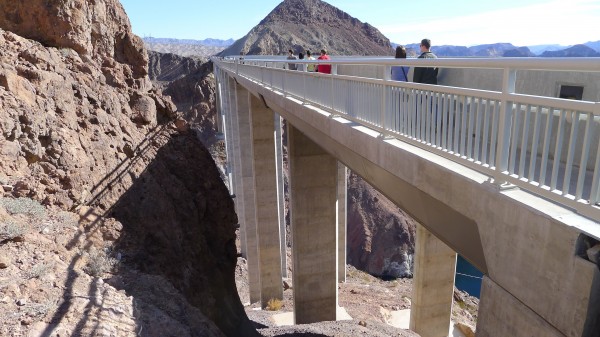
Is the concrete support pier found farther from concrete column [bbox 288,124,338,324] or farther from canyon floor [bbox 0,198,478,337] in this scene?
canyon floor [bbox 0,198,478,337]

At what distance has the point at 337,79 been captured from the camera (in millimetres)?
6152

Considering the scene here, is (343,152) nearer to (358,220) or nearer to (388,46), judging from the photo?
(358,220)

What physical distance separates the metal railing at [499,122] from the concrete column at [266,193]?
11.8 m

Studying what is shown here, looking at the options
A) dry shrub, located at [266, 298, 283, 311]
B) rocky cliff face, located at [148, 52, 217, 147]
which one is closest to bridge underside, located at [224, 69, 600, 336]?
dry shrub, located at [266, 298, 283, 311]

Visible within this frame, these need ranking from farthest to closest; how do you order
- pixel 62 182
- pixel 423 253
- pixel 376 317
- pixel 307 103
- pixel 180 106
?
pixel 180 106
pixel 376 317
pixel 423 253
pixel 307 103
pixel 62 182

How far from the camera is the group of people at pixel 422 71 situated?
522 centimetres

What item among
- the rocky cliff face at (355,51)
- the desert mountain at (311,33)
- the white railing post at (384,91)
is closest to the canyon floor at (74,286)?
the white railing post at (384,91)

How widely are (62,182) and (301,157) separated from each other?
23.8 feet

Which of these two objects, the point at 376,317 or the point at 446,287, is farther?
the point at 376,317

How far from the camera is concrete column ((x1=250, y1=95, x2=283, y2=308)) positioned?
1872 centimetres

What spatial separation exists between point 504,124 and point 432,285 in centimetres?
1080

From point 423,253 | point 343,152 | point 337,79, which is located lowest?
point 423,253

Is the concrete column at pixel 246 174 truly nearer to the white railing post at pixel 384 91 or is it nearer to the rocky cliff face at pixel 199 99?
the white railing post at pixel 384 91

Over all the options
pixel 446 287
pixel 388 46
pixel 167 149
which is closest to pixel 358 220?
pixel 446 287
